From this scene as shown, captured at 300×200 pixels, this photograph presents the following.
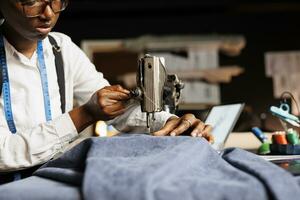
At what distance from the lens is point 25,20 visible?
1262 mm

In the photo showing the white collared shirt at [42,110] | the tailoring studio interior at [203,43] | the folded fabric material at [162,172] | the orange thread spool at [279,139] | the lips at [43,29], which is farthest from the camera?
the tailoring studio interior at [203,43]

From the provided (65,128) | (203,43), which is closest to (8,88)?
(65,128)

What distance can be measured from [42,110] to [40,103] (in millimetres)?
21

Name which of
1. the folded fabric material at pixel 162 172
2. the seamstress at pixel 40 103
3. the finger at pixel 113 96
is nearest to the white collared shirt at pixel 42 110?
the seamstress at pixel 40 103

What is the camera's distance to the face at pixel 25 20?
126 cm

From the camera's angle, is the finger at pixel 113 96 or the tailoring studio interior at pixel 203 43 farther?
the tailoring studio interior at pixel 203 43

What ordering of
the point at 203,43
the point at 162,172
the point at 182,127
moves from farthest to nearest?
1. the point at 203,43
2. the point at 182,127
3. the point at 162,172

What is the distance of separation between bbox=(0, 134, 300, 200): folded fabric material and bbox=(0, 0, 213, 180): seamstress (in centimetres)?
26

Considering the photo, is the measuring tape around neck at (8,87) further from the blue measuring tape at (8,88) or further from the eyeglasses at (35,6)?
the eyeglasses at (35,6)

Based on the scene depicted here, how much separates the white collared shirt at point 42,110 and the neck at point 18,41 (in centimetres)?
1

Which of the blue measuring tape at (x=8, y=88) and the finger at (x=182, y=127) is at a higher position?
the blue measuring tape at (x=8, y=88)

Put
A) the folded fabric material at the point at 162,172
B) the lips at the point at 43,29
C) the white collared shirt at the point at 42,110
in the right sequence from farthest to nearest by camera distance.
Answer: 1. the lips at the point at 43,29
2. the white collared shirt at the point at 42,110
3. the folded fabric material at the point at 162,172

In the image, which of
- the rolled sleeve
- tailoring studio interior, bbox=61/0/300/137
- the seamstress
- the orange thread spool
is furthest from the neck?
tailoring studio interior, bbox=61/0/300/137

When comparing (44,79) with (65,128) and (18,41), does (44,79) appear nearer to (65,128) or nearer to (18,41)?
(18,41)
